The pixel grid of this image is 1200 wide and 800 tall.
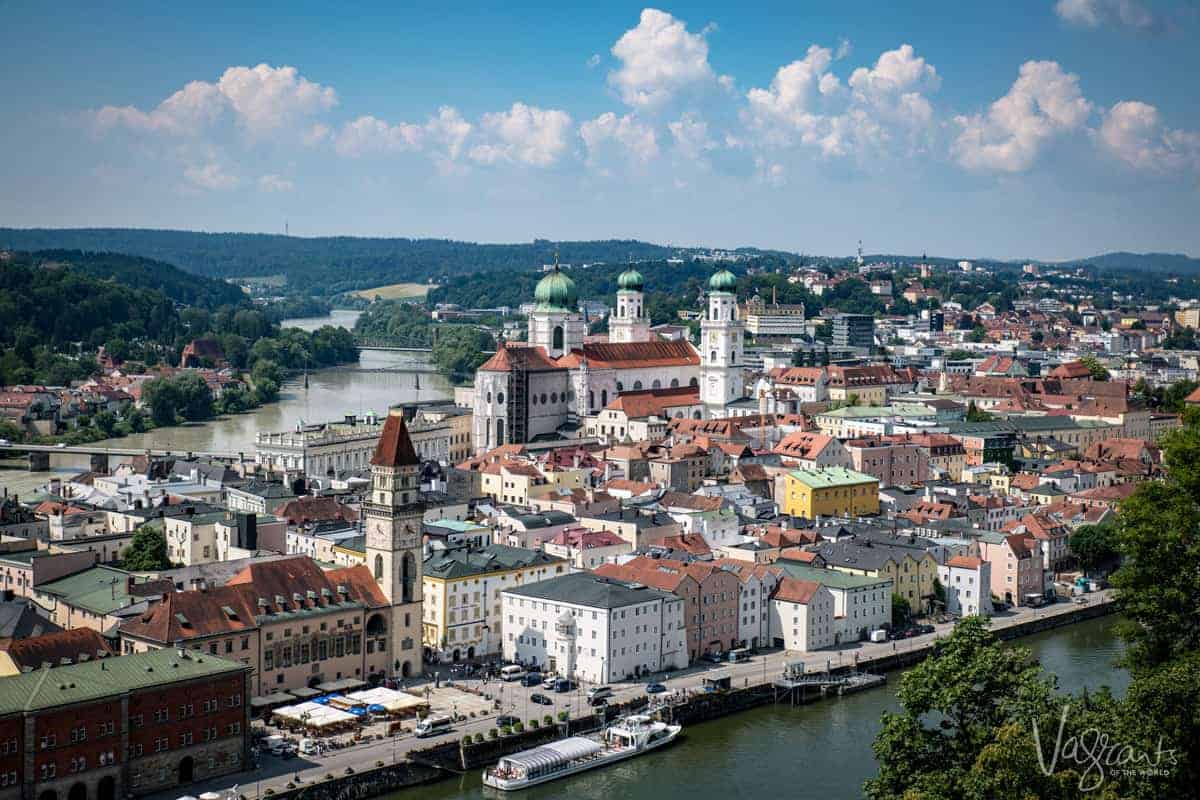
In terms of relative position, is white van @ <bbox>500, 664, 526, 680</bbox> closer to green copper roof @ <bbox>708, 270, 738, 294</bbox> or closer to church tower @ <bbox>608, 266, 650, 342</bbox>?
green copper roof @ <bbox>708, 270, 738, 294</bbox>

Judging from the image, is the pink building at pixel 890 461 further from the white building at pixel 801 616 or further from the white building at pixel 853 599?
the white building at pixel 801 616

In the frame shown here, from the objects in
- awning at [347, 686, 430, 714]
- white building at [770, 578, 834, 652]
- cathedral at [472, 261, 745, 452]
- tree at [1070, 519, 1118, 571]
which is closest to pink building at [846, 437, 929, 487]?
tree at [1070, 519, 1118, 571]

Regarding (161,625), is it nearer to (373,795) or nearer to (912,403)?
(373,795)

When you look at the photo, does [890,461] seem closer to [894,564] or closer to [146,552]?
[894,564]

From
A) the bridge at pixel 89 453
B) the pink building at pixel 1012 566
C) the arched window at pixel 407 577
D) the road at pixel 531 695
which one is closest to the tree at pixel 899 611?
the road at pixel 531 695

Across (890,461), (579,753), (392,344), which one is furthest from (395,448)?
(392,344)

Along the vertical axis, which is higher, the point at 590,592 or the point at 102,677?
the point at 102,677
